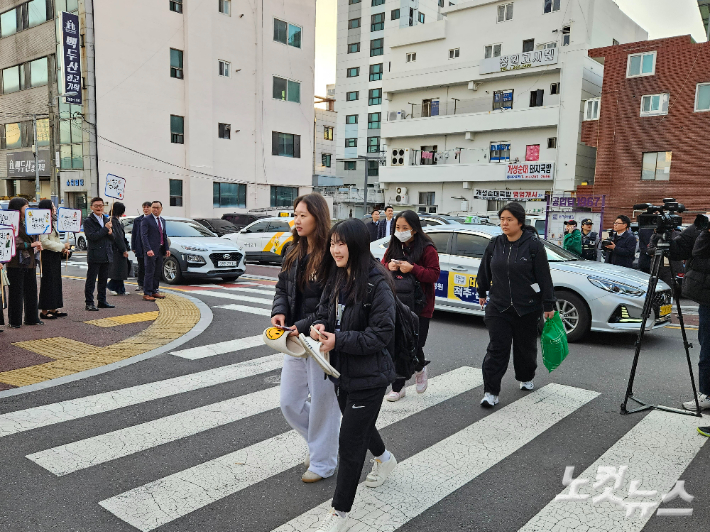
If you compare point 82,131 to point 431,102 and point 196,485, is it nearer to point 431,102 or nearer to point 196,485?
point 431,102

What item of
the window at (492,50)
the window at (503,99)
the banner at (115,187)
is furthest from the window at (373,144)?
the banner at (115,187)

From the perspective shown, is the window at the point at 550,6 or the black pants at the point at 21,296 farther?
the window at the point at 550,6

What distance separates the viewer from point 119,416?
476 cm

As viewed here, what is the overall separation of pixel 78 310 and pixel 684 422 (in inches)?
342

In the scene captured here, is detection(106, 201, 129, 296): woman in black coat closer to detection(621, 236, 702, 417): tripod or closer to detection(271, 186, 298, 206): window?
detection(621, 236, 702, 417): tripod

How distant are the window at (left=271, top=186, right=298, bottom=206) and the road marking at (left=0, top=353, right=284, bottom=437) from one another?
31.3 metres

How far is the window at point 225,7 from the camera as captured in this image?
33.6 m

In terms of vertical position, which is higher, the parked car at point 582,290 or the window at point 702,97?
the window at point 702,97

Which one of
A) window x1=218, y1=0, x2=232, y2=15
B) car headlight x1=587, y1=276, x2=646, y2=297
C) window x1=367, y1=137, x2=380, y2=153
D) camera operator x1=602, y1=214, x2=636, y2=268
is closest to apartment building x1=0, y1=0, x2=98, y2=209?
window x1=218, y1=0, x2=232, y2=15

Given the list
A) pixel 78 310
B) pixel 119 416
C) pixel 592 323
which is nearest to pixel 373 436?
pixel 119 416

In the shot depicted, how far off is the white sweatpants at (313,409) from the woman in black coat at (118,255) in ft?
24.1

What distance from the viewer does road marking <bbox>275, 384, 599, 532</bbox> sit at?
3.23m

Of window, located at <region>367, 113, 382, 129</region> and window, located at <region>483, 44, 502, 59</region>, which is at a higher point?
window, located at <region>483, 44, 502, 59</region>

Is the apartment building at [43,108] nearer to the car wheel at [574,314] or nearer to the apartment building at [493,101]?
the apartment building at [493,101]
